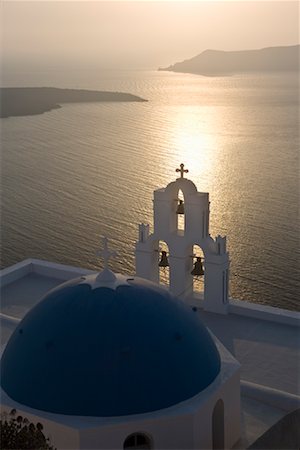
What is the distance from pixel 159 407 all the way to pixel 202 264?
758 centimetres

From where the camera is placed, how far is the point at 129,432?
37.6 feet

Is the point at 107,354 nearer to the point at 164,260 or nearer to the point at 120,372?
the point at 120,372

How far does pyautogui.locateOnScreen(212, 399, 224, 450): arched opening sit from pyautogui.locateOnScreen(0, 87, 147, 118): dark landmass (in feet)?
265

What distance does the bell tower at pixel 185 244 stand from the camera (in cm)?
1836

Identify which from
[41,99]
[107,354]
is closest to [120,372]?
[107,354]

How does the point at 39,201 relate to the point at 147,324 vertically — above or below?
below

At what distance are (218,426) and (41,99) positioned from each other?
337 feet

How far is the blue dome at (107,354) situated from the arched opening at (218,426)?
0.62 m

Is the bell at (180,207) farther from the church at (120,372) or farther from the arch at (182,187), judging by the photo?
the church at (120,372)

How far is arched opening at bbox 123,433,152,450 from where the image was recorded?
11.7 m

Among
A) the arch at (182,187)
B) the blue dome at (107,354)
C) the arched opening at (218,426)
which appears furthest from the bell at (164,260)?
the arched opening at (218,426)

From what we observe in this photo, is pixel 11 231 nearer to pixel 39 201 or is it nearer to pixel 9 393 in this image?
pixel 39 201

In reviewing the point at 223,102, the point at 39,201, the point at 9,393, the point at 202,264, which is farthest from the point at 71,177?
the point at 223,102

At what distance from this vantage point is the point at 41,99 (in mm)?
110875
